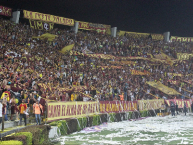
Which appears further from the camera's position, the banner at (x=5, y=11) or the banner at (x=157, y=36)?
the banner at (x=157, y=36)

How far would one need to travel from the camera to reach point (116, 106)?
25312 mm

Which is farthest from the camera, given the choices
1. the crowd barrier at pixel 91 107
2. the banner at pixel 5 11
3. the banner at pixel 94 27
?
the banner at pixel 94 27

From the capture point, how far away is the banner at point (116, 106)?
2353 centimetres

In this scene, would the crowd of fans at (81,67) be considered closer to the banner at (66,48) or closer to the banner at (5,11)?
the banner at (66,48)

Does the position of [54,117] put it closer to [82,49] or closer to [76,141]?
[76,141]

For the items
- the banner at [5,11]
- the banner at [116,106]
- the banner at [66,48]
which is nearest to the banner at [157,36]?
the banner at [66,48]

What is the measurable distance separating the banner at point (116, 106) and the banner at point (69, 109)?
1344 millimetres

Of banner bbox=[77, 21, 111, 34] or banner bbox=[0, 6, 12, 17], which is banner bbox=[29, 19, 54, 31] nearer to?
banner bbox=[0, 6, 12, 17]

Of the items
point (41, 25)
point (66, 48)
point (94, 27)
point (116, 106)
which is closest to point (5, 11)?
point (41, 25)

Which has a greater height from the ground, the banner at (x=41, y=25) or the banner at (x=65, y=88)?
the banner at (x=41, y=25)

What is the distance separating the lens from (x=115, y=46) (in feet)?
140

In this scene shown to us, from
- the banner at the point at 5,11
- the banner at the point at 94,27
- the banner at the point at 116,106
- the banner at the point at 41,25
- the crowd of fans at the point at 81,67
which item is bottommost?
the banner at the point at 116,106

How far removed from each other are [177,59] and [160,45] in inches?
200

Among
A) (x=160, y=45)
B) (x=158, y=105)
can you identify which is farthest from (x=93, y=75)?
(x=160, y=45)
